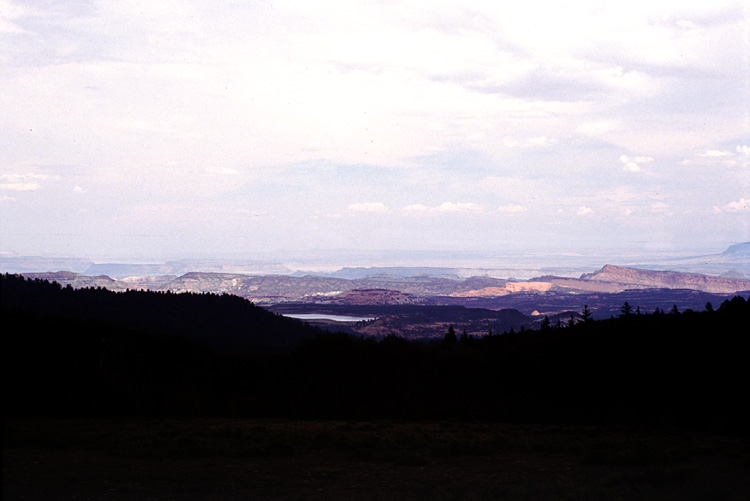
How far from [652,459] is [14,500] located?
1662cm

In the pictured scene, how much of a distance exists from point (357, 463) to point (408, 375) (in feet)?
81.1

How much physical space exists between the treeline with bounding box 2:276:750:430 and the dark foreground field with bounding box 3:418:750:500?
6.78 meters

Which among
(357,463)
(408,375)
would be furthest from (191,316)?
(357,463)

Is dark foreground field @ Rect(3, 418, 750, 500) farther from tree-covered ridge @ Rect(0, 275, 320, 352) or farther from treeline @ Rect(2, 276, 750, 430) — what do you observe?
tree-covered ridge @ Rect(0, 275, 320, 352)

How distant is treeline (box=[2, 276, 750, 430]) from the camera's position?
3491cm

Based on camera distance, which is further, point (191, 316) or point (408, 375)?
point (191, 316)

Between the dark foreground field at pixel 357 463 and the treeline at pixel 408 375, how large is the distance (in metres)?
6.78

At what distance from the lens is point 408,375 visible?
44875mm

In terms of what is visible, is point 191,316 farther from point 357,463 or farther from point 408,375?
point 357,463

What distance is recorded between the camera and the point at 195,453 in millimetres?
21094

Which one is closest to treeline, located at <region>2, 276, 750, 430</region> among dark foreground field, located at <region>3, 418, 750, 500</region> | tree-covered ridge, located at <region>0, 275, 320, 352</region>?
dark foreground field, located at <region>3, 418, 750, 500</region>

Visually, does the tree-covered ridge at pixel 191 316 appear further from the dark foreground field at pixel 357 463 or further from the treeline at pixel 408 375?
the dark foreground field at pixel 357 463

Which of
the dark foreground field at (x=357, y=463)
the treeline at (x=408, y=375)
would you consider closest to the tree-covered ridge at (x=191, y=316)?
the treeline at (x=408, y=375)

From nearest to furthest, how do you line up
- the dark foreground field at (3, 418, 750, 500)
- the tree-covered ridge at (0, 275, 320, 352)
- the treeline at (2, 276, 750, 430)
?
the dark foreground field at (3, 418, 750, 500) < the treeline at (2, 276, 750, 430) < the tree-covered ridge at (0, 275, 320, 352)
